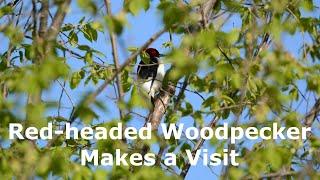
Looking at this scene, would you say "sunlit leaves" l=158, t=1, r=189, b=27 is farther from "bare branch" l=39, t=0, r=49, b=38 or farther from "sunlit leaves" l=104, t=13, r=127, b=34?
"bare branch" l=39, t=0, r=49, b=38

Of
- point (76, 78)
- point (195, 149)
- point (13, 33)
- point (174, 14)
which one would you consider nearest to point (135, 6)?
point (174, 14)

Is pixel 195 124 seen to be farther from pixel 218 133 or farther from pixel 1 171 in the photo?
pixel 1 171

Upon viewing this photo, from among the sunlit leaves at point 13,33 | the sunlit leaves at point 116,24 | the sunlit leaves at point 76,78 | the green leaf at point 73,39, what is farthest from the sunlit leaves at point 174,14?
the green leaf at point 73,39

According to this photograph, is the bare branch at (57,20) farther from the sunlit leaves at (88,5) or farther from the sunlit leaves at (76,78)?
the sunlit leaves at (76,78)

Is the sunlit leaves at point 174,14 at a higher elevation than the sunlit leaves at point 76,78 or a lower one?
lower

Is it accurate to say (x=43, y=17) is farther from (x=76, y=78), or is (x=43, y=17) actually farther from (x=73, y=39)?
(x=73, y=39)

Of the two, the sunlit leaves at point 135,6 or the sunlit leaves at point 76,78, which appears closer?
the sunlit leaves at point 135,6

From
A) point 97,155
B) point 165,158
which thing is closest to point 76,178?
point 97,155

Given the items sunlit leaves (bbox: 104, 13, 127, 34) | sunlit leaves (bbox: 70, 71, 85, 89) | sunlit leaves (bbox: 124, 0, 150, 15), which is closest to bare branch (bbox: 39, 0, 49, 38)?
sunlit leaves (bbox: 124, 0, 150, 15)

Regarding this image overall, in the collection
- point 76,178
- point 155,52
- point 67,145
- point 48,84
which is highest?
point 155,52

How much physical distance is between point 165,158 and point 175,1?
5.51 ft

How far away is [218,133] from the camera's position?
14.2 feet

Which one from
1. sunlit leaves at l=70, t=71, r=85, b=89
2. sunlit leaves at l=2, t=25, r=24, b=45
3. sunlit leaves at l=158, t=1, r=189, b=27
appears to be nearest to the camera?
sunlit leaves at l=158, t=1, r=189, b=27

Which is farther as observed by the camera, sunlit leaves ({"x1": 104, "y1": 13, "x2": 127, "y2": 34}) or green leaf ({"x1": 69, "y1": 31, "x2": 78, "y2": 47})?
green leaf ({"x1": 69, "y1": 31, "x2": 78, "y2": 47})
